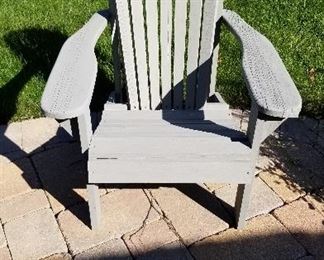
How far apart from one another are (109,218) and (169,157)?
0.64 m

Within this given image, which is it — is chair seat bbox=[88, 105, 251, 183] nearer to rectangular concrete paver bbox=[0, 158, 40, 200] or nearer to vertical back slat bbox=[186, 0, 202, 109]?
vertical back slat bbox=[186, 0, 202, 109]

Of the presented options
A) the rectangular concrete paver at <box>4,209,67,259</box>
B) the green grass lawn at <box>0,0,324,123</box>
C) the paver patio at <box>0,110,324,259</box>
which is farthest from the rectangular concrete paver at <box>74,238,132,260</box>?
the green grass lawn at <box>0,0,324,123</box>

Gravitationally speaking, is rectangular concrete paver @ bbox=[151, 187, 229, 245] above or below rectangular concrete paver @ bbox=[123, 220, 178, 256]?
above

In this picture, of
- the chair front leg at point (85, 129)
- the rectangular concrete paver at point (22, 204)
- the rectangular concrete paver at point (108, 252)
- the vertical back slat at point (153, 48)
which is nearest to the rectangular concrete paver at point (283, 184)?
the vertical back slat at point (153, 48)

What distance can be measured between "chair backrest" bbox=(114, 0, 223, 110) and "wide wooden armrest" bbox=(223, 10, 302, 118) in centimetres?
18

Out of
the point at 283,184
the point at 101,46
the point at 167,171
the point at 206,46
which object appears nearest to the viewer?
the point at 167,171

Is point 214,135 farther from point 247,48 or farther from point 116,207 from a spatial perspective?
point 116,207

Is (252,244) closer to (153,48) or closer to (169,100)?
(169,100)

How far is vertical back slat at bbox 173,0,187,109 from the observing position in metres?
2.53

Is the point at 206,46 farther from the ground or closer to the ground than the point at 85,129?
farther from the ground

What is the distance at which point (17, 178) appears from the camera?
9.45 feet

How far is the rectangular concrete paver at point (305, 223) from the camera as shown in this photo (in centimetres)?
245

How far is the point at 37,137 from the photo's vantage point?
10.4 ft

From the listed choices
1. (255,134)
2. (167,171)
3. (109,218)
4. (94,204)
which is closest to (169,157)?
(167,171)
